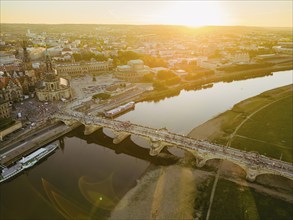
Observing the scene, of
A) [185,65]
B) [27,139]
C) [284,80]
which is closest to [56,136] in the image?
[27,139]

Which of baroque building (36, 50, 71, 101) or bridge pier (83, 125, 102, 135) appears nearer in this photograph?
bridge pier (83, 125, 102, 135)

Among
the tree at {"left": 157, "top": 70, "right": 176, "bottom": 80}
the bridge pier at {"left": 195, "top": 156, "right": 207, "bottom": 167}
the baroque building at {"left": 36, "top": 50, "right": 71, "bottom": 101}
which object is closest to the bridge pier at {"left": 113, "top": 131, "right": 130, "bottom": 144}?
the bridge pier at {"left": 195, "top": 156, "right": 207, "bottom": 167}

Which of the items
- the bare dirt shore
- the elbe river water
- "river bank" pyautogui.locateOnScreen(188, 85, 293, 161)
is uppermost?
"river bank" pyautogui.locateOnScreen(188, 85, 293, 161)

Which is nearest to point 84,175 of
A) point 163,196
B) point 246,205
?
point 163,196

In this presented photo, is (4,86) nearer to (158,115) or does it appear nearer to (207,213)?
(158,115)

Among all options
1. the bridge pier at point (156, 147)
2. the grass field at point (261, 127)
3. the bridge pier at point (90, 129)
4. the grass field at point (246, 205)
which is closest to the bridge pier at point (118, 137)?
the bridge pier at point (90, 129)

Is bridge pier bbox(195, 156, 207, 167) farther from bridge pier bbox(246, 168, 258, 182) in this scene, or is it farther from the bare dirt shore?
bridge pier bbox(246, 168, 258, 182)
